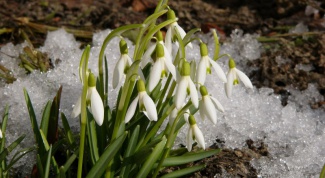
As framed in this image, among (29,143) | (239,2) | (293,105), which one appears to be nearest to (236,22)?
(239,2)

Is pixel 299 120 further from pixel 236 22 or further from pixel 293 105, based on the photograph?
pixel 236 22

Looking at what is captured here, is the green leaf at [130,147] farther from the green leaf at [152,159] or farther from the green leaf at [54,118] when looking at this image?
the green leaf at [54,118]

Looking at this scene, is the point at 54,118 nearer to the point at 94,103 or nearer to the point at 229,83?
the point at 94,103

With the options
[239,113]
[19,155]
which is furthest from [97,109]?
[239,113]

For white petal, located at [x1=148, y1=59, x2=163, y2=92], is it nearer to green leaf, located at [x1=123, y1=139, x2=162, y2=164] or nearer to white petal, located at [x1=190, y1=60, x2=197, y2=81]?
white petal, located at [x1=190, y1=60, x2=197, y2=81]

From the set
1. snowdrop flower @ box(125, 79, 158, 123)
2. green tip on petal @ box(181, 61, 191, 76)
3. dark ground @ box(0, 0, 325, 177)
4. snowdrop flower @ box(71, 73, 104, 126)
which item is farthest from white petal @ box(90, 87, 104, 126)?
dark ground @ box(0, 0, 325, 177)

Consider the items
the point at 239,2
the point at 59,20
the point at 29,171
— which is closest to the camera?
the point at 29,171

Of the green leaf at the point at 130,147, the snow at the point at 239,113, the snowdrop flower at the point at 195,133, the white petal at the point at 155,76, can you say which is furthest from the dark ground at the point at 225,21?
the white petal at the point at 155,76
